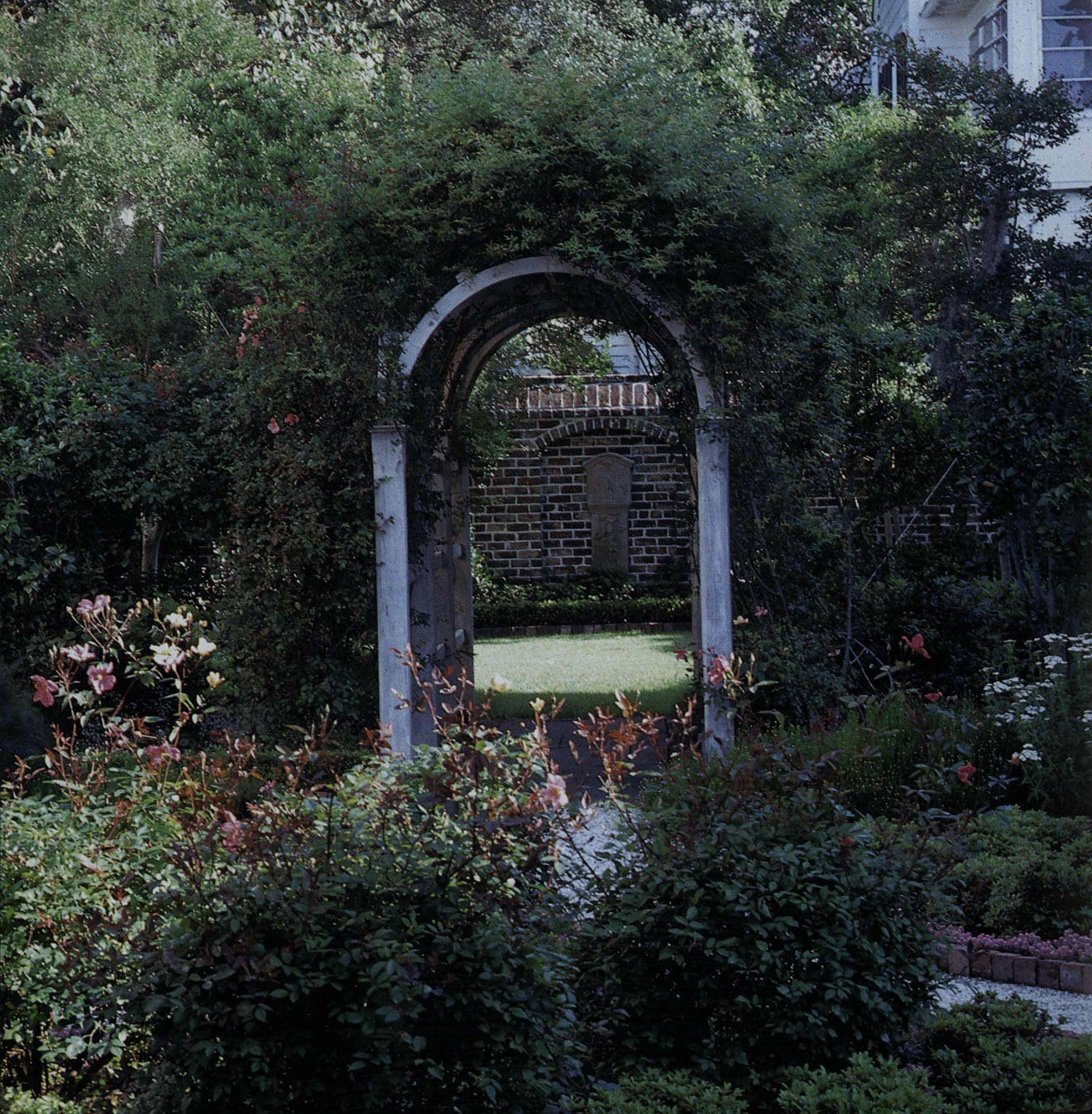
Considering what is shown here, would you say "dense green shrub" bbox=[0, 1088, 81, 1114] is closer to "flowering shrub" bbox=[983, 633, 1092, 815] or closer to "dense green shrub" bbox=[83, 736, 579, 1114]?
"dense green shrub" bbox=[83, 736, 579, 1114]

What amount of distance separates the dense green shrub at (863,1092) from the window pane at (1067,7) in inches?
535

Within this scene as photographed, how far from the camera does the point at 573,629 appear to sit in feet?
47.6

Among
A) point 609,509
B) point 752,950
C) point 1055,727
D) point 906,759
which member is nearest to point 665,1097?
point 752,950

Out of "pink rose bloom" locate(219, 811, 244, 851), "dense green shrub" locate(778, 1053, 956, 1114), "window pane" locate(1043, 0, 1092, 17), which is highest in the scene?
"window pane" locate(1043, 0, 1092, 17)

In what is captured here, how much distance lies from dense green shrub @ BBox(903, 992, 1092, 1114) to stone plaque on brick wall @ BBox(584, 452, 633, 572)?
480 inches

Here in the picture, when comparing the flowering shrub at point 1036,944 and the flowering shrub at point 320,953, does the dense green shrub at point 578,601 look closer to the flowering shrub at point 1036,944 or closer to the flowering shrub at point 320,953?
the flowering shrub at point 1036,944

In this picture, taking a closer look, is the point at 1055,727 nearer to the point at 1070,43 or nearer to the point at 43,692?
the point at 43,692

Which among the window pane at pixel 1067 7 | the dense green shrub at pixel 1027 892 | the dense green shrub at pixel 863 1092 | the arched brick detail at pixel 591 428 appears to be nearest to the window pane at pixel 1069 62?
the window pane at pixel 1067 7

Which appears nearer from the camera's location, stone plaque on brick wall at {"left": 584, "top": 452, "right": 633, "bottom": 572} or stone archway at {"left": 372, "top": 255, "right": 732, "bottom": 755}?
stone archway at {"left": 372, "top": 255, "right": 732, "bottom": 755}

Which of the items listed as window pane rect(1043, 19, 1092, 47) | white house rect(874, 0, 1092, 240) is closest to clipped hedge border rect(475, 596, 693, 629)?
white house rect(874, 0, 1092, 240)

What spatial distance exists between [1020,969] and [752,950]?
1.53 m

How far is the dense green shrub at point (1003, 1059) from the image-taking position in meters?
2.84

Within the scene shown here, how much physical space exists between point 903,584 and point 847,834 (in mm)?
4851

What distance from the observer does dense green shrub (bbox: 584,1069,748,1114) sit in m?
2.64
